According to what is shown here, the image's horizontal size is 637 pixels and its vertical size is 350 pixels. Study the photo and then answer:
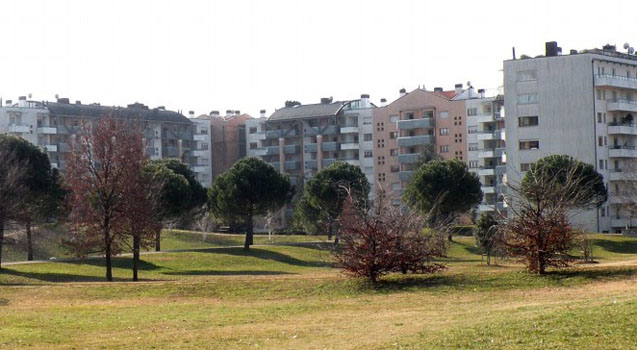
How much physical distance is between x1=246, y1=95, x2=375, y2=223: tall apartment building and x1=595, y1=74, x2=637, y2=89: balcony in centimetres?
4291

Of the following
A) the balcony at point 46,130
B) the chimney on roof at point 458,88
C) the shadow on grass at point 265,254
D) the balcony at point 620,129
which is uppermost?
the chimney on roof at point 458,88

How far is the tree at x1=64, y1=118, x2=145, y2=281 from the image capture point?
178 ft

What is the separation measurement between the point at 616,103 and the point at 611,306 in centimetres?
8261

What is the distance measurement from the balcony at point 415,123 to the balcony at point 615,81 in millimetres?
32008

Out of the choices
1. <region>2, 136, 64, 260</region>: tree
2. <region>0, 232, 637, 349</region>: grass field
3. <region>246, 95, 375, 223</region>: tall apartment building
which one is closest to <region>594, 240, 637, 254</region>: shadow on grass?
<region>0, 232, 637, 349</region>: grass field

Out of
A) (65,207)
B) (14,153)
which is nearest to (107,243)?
(65,207)

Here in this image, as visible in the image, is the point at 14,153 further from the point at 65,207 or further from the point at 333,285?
the point at 333,285

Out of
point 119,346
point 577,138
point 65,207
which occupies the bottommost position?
point 119,346

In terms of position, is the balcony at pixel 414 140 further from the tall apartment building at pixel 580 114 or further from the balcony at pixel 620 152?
the balcony at pixel 620 152

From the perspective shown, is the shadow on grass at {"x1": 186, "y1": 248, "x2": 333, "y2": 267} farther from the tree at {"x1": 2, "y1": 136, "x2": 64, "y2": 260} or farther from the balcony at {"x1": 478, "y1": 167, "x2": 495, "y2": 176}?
the balcony at {"x1": 478, "y1": 167, "x2": 495, "y2": 176}

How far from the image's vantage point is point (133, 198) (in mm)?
54594

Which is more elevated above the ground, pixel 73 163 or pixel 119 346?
pixel 73 163

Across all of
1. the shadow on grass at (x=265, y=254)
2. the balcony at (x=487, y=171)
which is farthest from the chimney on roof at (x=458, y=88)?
the shadow on grass at (x=265, y=254)

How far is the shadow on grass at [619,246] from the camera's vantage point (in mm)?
83688
